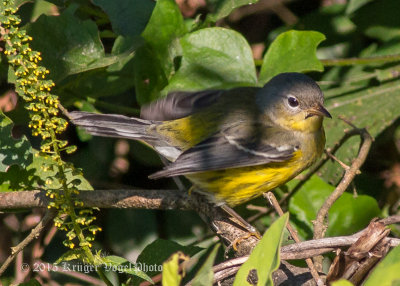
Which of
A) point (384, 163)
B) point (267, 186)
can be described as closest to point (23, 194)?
point (267, 186)

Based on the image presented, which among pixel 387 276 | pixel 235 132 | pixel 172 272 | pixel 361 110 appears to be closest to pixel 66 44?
pixel 235 132

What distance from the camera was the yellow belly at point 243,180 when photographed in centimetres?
324

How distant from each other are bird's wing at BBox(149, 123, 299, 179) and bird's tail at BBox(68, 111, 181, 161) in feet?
0.79

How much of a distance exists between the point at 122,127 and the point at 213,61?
0.71 meters

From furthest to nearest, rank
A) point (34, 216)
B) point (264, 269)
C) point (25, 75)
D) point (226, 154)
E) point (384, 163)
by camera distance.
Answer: point (384, 163) < point (34, 216) < point (226, 154) < point (25, 75) < point (264, 269)

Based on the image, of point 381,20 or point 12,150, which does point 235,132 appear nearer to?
point 12,150

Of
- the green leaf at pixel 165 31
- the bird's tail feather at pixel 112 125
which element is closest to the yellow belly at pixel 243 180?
the bird's tail feather at pixel 112 125

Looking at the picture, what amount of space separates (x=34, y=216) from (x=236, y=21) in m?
2.00

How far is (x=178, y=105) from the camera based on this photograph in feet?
11.5

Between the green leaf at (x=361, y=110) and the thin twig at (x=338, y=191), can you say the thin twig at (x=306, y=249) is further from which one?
the green leaf at (x=361, y=110)

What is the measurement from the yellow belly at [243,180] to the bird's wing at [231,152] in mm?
67

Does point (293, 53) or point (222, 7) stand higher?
point (222, 7)

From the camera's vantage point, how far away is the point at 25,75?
7.00 ft

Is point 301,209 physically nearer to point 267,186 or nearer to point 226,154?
point 267,186
